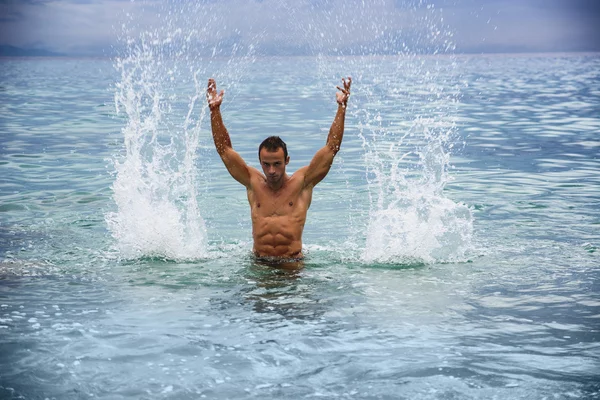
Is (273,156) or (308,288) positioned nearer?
(308,288)

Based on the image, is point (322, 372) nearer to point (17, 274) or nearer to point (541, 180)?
point (17, 274)

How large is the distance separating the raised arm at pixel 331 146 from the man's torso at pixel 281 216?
0.14 m

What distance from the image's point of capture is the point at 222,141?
8516mm

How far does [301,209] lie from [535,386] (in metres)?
3.63

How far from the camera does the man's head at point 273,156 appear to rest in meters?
8.10

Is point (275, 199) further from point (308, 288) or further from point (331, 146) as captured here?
point (308, 288)

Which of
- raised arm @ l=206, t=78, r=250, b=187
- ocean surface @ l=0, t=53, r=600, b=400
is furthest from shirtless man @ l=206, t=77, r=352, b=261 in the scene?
ocean surface @ l=0, t=53, r=600, b=400

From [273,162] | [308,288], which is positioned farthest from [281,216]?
[308,288]

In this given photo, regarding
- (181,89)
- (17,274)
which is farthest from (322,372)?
(181,89)

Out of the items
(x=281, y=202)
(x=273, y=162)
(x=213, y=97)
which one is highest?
(x=213, y=97)

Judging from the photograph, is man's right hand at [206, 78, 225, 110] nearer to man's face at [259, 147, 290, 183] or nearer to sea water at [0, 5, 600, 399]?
sea water at [0, 5, 600, 399]

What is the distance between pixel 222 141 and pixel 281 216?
1022mm

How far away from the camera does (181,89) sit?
125ft

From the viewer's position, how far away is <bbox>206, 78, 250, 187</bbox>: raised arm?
8.34 meters
